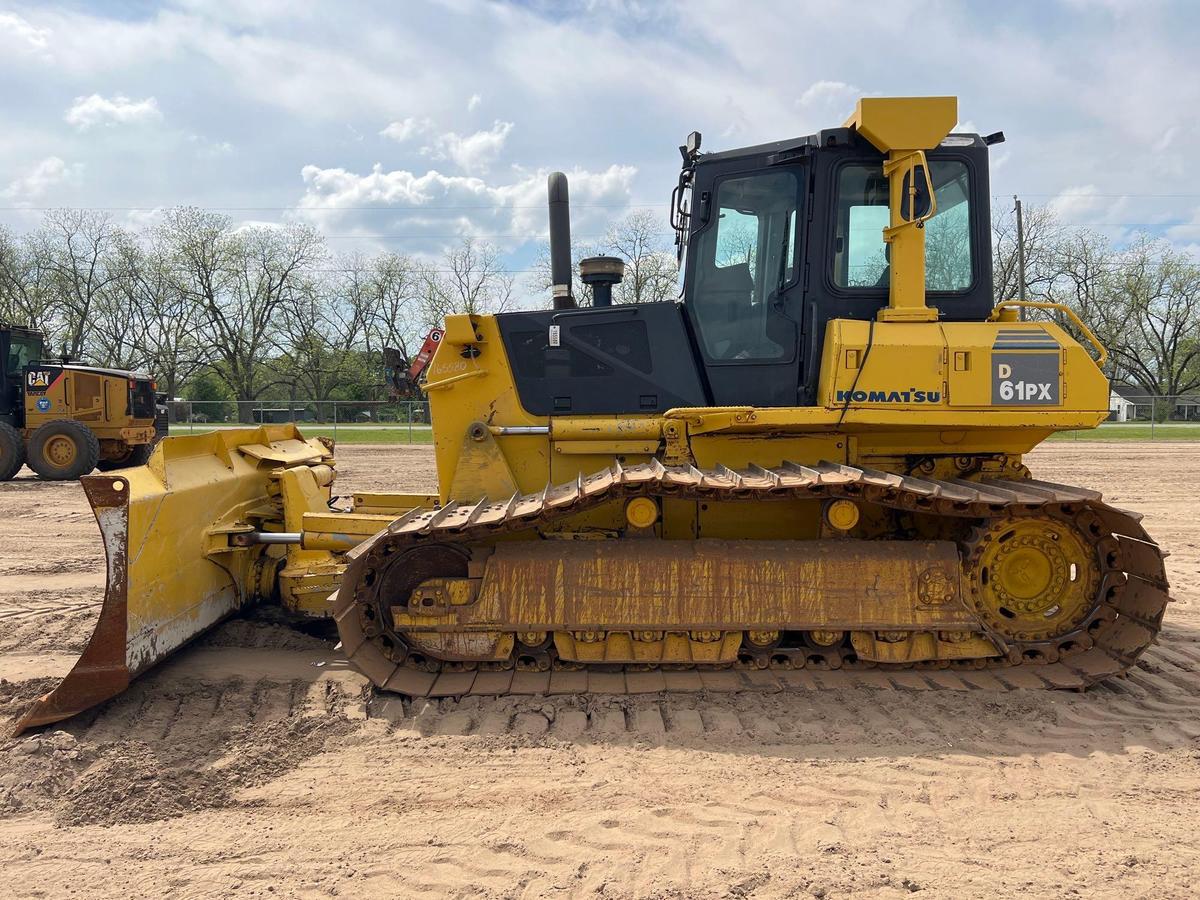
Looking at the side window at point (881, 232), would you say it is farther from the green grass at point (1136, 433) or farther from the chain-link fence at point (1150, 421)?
the green grass at point (1136, 433)

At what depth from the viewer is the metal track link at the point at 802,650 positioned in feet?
13.3

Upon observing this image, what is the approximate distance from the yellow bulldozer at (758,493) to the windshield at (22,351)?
46.5 feet

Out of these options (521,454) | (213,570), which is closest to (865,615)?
(521,454)

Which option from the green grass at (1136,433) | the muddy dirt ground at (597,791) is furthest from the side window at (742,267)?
the green grass at (1136,433)

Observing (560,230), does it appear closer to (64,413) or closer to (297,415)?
(64,413)

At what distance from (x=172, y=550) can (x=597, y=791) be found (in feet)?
9.60

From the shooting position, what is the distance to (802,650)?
4434 mm

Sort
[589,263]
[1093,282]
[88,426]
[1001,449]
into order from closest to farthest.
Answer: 1. [1001,449]
2. [589,263]
3. [88,426]
4. [1093,282]

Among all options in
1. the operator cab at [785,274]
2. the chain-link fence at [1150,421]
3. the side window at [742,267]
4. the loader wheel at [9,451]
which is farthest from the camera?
the chain-link fence at [1150,421]

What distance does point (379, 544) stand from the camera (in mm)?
4176

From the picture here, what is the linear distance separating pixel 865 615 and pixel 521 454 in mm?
2274

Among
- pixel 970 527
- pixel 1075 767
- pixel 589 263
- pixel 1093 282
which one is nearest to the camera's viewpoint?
pixel 1075 767

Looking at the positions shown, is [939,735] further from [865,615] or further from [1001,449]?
[1001,449]

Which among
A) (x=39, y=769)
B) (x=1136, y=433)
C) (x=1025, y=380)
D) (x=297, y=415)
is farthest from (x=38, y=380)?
(x=1136, y=433)
